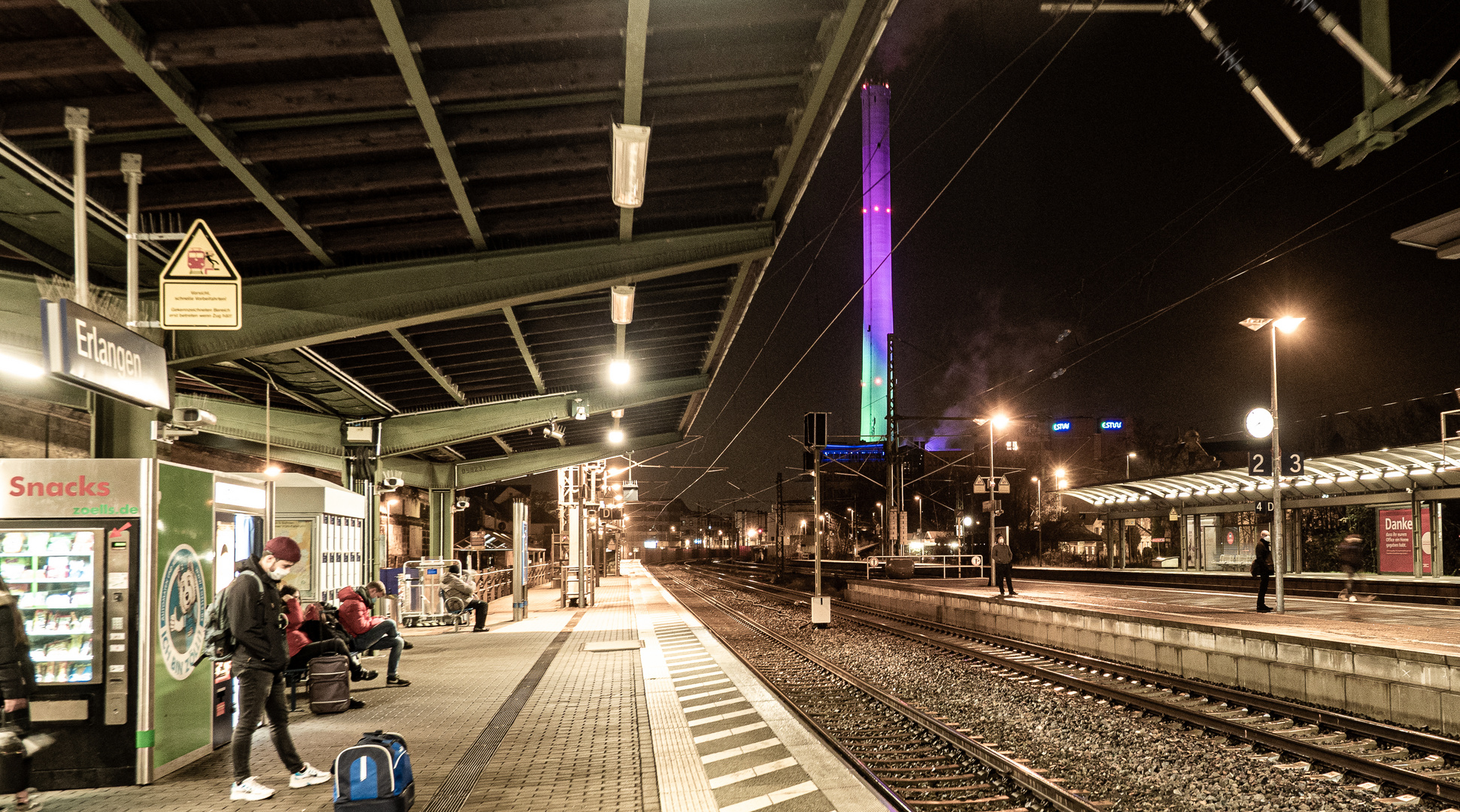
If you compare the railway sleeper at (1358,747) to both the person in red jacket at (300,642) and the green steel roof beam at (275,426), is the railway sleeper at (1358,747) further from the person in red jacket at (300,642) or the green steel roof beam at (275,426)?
the green steel roof beam at (275,426)

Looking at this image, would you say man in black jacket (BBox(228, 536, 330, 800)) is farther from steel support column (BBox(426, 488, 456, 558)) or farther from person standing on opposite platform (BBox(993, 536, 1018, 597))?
steel support column (BBox(426, 488, 456, 558))

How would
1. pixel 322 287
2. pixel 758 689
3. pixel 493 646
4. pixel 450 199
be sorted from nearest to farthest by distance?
1. pixel 450 199
2. pixel 322 287
3. pixel 758 689
4. pixel 493 646

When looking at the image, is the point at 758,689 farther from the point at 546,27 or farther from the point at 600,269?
the point at 546,27

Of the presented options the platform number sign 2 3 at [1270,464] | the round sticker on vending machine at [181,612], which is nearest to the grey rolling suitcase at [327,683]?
the round sticker on vending machine at [181,612]

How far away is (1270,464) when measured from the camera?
1841 cm

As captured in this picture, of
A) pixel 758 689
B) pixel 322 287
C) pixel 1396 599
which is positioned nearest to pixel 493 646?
pixel 758 689

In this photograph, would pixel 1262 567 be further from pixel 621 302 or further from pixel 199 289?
pixel 199 289

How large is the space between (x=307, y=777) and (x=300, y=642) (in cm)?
356

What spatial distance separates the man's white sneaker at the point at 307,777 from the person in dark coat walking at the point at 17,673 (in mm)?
1624

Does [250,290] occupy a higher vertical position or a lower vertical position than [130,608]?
higher

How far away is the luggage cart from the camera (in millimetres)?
21922

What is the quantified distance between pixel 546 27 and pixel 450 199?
9.84 feet

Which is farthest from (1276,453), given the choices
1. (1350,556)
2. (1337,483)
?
(1337,483)

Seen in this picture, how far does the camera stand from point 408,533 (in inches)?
1569
